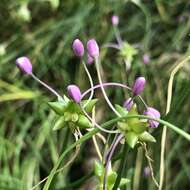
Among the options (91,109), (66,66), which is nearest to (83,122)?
(91,109)

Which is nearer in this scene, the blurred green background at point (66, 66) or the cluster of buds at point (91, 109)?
the cluster of buds at point (91, 109)

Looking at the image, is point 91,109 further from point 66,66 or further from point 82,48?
point 66,66

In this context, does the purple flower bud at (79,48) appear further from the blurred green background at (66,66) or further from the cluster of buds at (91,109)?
the blurred green background at (66,66)

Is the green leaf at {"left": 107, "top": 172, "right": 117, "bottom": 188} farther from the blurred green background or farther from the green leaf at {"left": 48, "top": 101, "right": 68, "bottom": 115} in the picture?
the blurred green background

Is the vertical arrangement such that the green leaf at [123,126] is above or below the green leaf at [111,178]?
above

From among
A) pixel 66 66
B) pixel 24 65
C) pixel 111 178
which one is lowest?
→ pixel 111 178

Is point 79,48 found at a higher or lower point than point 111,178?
higher

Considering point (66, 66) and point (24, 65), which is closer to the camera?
point (24, 65)

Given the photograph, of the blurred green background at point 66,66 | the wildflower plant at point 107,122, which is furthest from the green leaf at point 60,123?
the blurred green background at point 66,66

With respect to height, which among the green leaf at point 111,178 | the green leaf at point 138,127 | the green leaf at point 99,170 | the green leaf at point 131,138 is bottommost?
the green leaf at point 111,178
